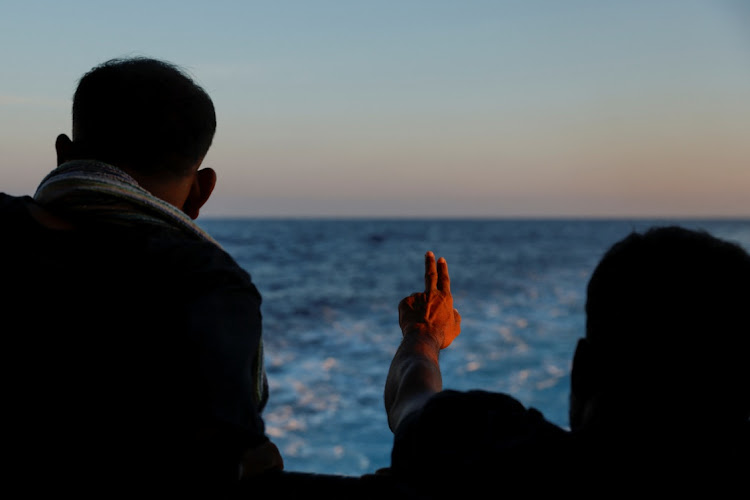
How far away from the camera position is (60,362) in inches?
43.4

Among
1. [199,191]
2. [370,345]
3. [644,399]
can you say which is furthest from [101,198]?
[370,345]

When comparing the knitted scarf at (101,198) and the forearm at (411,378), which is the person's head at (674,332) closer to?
the forearm at (411,378)

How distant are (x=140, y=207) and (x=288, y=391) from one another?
8.82 meters

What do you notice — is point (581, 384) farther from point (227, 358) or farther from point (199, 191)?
point (199, 191)

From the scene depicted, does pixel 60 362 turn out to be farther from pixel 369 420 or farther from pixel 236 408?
pixel 369 420

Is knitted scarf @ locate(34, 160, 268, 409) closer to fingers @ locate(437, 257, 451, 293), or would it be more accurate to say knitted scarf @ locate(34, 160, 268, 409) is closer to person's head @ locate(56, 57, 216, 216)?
person's head @ locate(56, 57, 216, 216)

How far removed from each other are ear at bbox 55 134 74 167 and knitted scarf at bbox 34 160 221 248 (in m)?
0.12

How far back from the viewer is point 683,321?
1015 millimetres

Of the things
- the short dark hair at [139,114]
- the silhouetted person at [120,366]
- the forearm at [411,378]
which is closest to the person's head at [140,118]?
the short dark hair at [139,114]

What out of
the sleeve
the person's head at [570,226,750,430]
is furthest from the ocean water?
the sleeve

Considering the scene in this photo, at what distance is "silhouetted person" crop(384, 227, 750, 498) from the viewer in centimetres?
101

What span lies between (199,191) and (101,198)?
31 cm

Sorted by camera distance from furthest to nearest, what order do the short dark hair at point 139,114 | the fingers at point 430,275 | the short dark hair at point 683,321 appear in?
the fingers at point 430,275, the short dark hair at point 139,114, the short dark hair at point 683,321

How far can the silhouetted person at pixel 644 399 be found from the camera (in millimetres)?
1015
